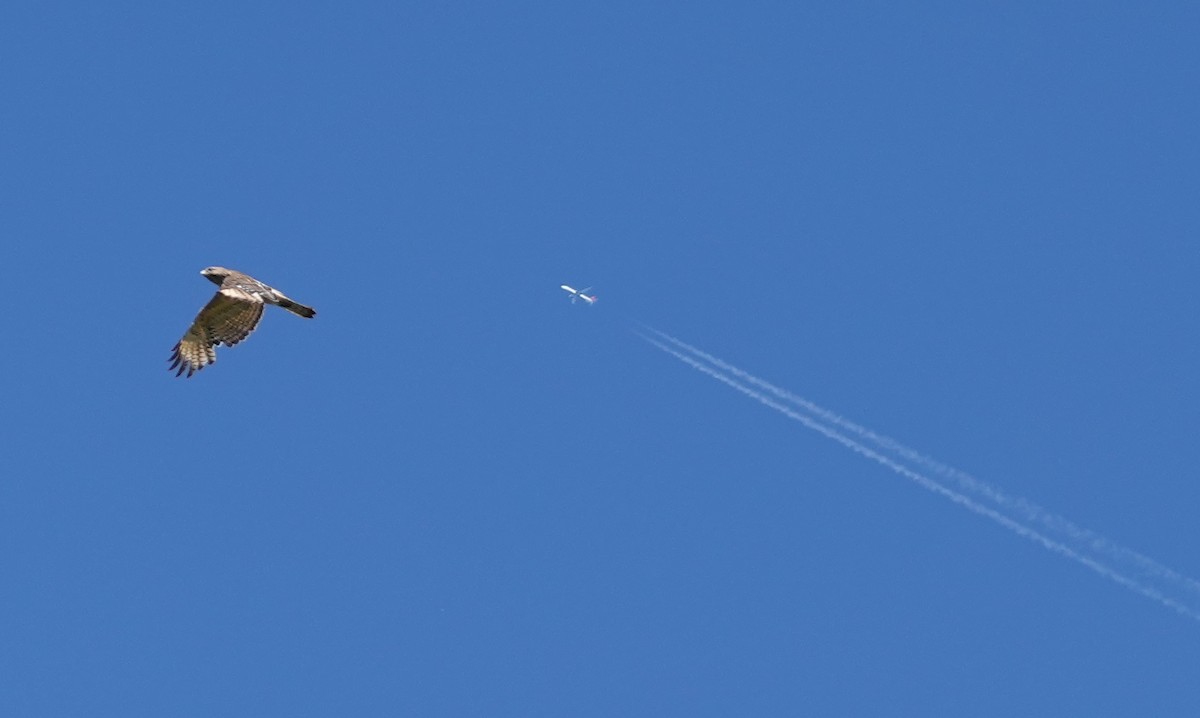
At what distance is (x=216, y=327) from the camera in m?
81.0

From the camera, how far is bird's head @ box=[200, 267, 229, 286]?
267ft

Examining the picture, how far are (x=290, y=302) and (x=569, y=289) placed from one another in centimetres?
5166

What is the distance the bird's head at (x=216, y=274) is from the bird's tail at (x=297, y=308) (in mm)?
2515

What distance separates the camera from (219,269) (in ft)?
268

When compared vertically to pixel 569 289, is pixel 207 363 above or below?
below

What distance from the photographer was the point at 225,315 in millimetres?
80500

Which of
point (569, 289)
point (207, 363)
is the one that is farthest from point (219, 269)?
point (569, 289)

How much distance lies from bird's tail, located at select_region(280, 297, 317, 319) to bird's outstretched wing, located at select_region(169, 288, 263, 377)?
786 mm

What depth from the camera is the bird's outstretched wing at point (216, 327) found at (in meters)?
80.1

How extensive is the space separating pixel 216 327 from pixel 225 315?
72 centimetres

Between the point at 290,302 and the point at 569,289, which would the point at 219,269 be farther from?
the point at 569,289

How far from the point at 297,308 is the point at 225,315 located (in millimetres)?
2418

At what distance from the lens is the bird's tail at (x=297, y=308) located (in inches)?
3135

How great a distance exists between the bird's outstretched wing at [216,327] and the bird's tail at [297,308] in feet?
2.58
